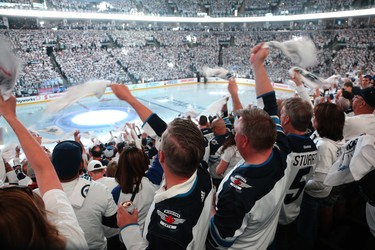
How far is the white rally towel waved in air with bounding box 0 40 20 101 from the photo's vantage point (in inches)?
69.9

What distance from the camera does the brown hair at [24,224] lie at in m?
0.96

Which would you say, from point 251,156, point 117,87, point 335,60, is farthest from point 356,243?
point 335,60

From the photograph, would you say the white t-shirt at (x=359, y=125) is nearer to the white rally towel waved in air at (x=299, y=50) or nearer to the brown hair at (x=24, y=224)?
the white rally towel waved in air at (x=299, y=50)

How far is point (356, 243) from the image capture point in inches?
136

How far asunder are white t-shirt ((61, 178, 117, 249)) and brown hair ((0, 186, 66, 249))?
1248mm

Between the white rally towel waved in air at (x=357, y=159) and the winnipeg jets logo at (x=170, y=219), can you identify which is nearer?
the winnipeg jets logo at (x=170, y=219)

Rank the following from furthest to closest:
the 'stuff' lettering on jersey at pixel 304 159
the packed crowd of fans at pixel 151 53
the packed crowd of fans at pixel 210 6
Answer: the packed crowd of fans at pixel 210 6 < the packed crowd of fans at pixel 151 53 < the 'stuff' lettering on jersey at pixel 304 159

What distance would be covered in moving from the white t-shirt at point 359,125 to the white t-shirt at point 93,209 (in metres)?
2.75

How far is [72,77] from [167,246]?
2931 cm

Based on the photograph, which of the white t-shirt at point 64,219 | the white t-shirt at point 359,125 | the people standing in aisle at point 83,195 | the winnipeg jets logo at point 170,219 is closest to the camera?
the white t-shirt at point 64,219

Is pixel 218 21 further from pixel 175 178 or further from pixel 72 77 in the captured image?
pixel 175 178

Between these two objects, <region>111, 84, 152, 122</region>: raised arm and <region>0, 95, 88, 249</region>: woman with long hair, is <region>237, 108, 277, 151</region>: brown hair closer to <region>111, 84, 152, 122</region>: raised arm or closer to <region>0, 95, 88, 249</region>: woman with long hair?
<region>111, 84, 152, 122</region>: raised arm

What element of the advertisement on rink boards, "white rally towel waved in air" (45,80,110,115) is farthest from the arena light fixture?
"white rally towel waved in air" (45,80,110,115)

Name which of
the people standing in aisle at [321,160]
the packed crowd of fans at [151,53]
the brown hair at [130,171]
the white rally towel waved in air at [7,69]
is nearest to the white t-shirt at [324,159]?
the people standing in aisle at [321,160]
